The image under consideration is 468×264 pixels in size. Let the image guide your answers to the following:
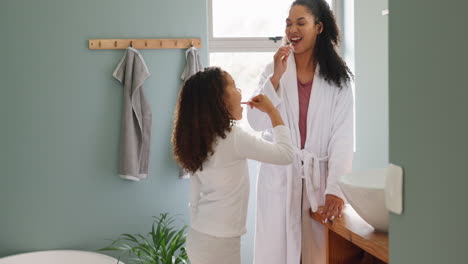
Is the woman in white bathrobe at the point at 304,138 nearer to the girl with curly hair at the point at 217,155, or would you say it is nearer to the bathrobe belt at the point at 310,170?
the bathrobe belt at the point at 310,170

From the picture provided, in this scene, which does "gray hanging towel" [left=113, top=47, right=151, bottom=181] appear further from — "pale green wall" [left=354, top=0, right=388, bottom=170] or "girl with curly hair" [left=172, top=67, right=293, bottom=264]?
"pale green wall" [left=354, top=0, right=388, bottom=170]

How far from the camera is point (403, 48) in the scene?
645 millimetres

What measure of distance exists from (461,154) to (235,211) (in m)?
1.30

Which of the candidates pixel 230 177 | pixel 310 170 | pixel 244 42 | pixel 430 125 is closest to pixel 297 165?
pixel 310 170

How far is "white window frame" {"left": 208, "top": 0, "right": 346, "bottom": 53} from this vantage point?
119 inches

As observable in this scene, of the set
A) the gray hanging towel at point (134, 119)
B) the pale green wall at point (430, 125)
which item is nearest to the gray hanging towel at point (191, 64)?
the gray hanging towel at point (134, 119)

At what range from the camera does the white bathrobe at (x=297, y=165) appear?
1968mm

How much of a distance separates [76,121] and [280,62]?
1403 millimetres

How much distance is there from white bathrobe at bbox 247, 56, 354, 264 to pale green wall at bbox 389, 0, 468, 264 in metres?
1.26

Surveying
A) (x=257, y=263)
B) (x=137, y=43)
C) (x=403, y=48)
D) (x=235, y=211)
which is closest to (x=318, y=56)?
(x=235, y=211)

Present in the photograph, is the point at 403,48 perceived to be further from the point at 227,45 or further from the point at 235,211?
the point at 227,45

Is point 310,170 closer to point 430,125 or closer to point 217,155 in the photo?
point 217,155

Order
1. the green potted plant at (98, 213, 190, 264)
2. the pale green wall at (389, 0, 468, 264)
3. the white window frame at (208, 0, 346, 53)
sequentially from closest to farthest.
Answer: the pale green wall at (389, 0, 468, 264)
the green potted plant at (98, 213, 190, 264)
the white window frame at (208, 0, 346, 53)

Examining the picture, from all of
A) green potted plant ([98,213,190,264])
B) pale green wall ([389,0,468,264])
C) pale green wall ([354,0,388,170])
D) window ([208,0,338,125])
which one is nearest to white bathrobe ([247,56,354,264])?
green potted plant ([98,213,190,264])
